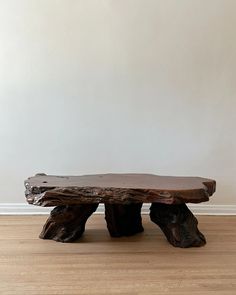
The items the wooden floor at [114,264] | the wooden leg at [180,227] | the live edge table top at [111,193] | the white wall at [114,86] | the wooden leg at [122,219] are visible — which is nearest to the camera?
the wooden floor at [114,264]

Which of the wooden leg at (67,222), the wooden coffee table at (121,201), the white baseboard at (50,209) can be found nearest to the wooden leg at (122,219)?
the wooden coffee table at (121,201)

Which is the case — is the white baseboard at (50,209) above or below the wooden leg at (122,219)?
below

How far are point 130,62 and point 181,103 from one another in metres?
0.52

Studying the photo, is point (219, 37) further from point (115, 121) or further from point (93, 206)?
point (93, 206)

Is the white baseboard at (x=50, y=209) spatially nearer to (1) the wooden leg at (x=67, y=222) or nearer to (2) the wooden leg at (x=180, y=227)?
(1) the wooden leg at (x=67, y=222)

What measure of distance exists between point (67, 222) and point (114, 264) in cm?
50

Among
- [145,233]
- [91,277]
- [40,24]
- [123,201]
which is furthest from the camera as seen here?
[40,24]

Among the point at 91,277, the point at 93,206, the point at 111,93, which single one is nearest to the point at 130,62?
the point at 111,93

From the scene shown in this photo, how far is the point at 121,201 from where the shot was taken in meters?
2.11

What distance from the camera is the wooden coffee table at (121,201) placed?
2.12 metres

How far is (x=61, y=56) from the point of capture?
2996 millimetres

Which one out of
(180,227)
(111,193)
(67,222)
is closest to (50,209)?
(67,222)

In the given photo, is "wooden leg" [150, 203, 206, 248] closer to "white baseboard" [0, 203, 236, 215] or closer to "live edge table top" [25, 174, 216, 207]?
"live edge table top" [25, 174, 216, 207]

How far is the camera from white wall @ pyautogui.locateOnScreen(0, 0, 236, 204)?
2.98m
